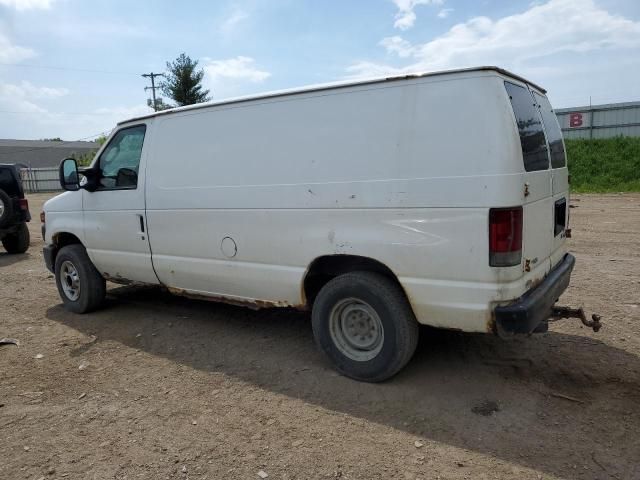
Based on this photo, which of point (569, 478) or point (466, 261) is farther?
point (466, 261)

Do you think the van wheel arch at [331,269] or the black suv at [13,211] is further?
the black suv at [13,211]

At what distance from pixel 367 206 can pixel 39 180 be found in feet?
127

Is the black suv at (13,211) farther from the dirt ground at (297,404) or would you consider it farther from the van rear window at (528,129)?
the van rear window at (528,129)

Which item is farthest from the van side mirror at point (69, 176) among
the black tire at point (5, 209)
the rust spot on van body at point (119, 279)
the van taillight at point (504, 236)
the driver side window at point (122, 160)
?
the black tire at point (5, 209)

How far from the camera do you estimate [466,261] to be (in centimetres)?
321

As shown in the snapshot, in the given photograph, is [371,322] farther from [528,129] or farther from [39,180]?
[39,180]

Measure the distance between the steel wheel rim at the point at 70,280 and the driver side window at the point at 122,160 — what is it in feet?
3.96

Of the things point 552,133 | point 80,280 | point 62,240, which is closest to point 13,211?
point 62,240

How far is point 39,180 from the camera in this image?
36125mm

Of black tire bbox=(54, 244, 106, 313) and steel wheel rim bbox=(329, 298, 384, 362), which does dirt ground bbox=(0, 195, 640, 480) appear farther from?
black tire bbox=(54, 244, 106, 313)

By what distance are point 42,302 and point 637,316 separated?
23.0 ft

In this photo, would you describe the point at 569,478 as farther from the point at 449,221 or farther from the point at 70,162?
the point at 70,162

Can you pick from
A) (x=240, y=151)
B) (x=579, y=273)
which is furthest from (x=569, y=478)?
(x=579, y=273)

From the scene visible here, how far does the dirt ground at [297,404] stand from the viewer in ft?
9.53
